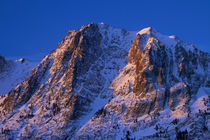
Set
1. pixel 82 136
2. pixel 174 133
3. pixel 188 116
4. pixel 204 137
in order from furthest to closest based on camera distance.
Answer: pixel 82 136 < pixel 188 116 < pixel 174 133 < pixel 204 137

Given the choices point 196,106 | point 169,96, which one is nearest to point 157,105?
point 169,96

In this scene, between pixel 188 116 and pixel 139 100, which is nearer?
pixel 188 116

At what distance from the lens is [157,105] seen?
7584 inches

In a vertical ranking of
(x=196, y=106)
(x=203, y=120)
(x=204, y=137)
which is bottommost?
(x=204, y=137)

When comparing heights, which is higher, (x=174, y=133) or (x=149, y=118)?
(x=149, y=118)

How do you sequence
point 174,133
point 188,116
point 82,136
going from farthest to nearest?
point 82,136
point 188,116
point 174,133

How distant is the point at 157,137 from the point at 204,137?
2644 centimetres

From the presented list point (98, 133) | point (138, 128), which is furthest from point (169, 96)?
point (98, 133)

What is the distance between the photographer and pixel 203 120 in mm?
162625

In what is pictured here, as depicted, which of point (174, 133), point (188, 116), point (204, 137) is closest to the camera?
point (204, 137)

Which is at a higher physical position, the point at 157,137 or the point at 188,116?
the point at 188,116

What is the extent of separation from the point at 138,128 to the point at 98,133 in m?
25.6

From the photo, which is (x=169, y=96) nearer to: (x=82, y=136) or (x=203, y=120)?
(x=203, y=120)

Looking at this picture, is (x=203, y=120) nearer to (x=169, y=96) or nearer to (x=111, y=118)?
(x=169, y=96)
